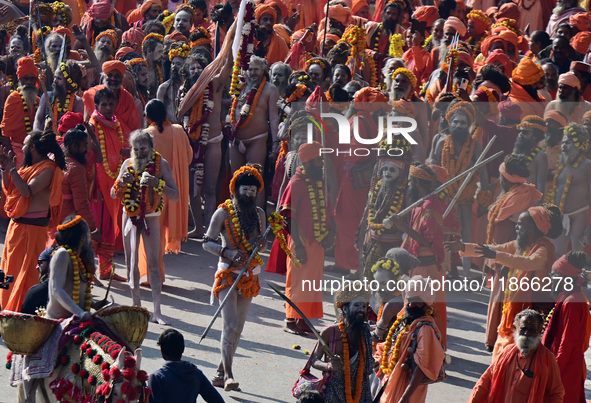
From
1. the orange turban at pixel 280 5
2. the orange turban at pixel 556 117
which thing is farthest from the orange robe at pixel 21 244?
the orange turban at pixel 280 5

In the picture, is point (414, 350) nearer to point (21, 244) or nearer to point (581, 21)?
point (21, 244)

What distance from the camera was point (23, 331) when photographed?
8555mm

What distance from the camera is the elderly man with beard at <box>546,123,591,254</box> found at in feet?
42.7

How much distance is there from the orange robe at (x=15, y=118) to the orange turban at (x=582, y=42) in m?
6.62

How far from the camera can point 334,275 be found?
13.5 m

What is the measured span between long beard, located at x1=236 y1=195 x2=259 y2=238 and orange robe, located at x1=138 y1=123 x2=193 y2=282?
7.69 feet

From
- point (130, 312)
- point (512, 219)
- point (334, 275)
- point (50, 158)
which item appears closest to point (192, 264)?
point (334, 275)

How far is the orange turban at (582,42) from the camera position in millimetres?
16016

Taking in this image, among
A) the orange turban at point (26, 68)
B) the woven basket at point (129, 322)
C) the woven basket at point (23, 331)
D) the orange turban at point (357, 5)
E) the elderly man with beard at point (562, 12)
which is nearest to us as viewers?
the woven basket at point (23, 331)

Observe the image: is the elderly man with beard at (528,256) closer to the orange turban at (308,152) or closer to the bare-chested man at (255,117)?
the orange turban at (308,152)

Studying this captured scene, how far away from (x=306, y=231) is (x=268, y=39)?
502 cm

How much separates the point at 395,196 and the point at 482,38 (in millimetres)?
5685

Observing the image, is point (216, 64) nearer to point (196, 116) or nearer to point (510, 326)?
point (196, 116)

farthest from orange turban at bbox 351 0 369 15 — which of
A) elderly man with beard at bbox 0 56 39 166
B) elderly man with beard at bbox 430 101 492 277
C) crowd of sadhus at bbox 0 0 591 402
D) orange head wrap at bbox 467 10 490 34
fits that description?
elderly man with beard at bbox 0 56 39 166
